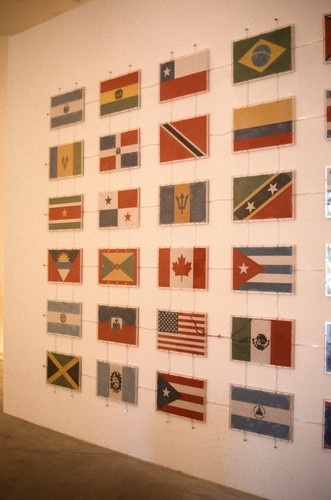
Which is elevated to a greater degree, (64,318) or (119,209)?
(119,209)

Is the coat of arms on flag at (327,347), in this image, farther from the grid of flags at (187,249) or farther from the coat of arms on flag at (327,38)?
the coat of arms on flag at (327,38)

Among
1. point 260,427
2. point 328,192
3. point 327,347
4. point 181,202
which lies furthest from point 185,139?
point 260,427

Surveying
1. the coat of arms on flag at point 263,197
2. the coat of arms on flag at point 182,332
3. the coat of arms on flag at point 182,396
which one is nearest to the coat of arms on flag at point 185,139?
the coat of arms on flag at point 263,197

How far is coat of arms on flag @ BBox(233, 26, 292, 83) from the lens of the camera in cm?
183

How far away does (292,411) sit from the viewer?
179 cm

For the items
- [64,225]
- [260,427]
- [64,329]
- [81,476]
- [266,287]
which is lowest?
[81,476]

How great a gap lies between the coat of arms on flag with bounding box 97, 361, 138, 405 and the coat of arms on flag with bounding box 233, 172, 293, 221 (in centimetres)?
102

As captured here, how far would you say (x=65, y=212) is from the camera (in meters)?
2.53

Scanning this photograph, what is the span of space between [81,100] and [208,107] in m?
0.86

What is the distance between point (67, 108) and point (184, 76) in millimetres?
817

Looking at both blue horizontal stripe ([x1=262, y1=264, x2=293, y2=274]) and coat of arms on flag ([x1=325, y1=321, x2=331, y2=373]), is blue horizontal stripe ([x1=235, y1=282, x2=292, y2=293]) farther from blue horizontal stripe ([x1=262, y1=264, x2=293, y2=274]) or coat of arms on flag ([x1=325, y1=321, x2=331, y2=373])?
coat of arms on flag ([x1=325, y1=321, x2=331, y2=373])

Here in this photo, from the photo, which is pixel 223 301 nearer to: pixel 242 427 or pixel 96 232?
pixel 242 427

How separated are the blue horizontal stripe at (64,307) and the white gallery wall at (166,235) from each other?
0.06 m

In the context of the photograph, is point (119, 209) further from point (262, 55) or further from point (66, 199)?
point (262, 55)
